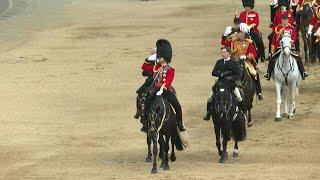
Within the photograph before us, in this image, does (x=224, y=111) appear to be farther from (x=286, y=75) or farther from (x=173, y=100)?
(x=286, y=75)

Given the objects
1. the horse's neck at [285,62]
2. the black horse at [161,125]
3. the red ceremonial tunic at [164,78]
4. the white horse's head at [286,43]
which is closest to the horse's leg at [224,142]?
the black horse at [161,125]

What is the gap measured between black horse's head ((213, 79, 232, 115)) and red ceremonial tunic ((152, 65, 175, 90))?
1383 mm

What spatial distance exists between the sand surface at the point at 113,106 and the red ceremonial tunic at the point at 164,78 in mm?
1857

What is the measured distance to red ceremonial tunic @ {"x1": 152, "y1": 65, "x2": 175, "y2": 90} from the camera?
2259 centimetres

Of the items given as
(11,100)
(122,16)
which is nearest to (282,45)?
(11,100)

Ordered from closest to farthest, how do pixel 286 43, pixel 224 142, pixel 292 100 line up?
pixel 224 142 → pixel 286 43 → pixel 292 100

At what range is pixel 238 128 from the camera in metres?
24.1

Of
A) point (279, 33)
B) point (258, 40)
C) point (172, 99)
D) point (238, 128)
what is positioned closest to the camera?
point (172, 99)

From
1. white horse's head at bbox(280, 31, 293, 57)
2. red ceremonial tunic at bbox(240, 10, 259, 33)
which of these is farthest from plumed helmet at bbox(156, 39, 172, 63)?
red ceremonial tunic at bbox(240, 10, 259, 33)

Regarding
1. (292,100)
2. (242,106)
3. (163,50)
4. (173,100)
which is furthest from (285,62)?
(163,50)

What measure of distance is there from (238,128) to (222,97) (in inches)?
39.6

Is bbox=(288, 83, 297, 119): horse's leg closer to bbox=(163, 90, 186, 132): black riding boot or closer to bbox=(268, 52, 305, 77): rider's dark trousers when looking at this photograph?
bbox=(268, 52, 305, 77): rider's dark trousers

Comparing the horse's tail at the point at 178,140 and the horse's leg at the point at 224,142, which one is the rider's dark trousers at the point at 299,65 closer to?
the horse's leg at the point at 224,142

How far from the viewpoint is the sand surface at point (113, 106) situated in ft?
76.7
